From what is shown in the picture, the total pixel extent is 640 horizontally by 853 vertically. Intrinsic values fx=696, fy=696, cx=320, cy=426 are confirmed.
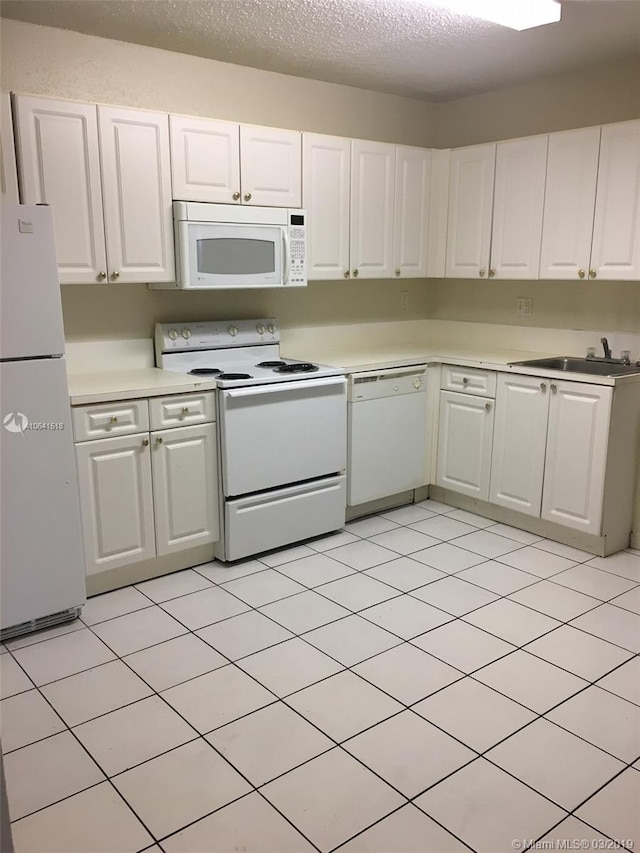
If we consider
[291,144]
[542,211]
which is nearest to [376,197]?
[291,144]

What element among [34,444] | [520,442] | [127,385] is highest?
[127,385]

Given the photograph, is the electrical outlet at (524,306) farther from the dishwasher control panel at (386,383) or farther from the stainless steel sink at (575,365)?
the dishwasher control panel at (386,383)

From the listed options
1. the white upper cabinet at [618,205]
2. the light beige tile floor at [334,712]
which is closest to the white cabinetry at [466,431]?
the light beige tile floor at [334,712]

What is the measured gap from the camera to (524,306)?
4.16 meters

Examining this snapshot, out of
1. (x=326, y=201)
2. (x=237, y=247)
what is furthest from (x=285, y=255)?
(x=326, y=201)

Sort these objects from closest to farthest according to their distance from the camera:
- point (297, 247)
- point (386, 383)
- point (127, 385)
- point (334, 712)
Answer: point (334, 712) → point (127, 385) → point (297, 247) → point (386, 383)

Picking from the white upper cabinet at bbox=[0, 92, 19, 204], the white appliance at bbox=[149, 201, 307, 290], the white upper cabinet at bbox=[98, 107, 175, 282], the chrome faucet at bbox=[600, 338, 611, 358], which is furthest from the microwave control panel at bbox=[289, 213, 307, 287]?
the chrome faucet at bbox=[600, 338, 611, 358]

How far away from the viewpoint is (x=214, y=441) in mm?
3232

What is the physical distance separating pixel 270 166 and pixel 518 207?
4.44 ft

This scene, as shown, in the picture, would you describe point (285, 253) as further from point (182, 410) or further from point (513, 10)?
point (513, 10)

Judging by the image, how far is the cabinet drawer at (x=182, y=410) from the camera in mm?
3037

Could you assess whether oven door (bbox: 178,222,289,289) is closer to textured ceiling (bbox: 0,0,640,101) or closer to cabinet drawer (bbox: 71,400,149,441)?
cabinet drawer (bbox: 71,400,149,441)

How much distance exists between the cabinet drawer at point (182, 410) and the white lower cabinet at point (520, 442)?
156cm

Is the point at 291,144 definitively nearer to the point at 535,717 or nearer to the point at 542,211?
the point at 542,211
